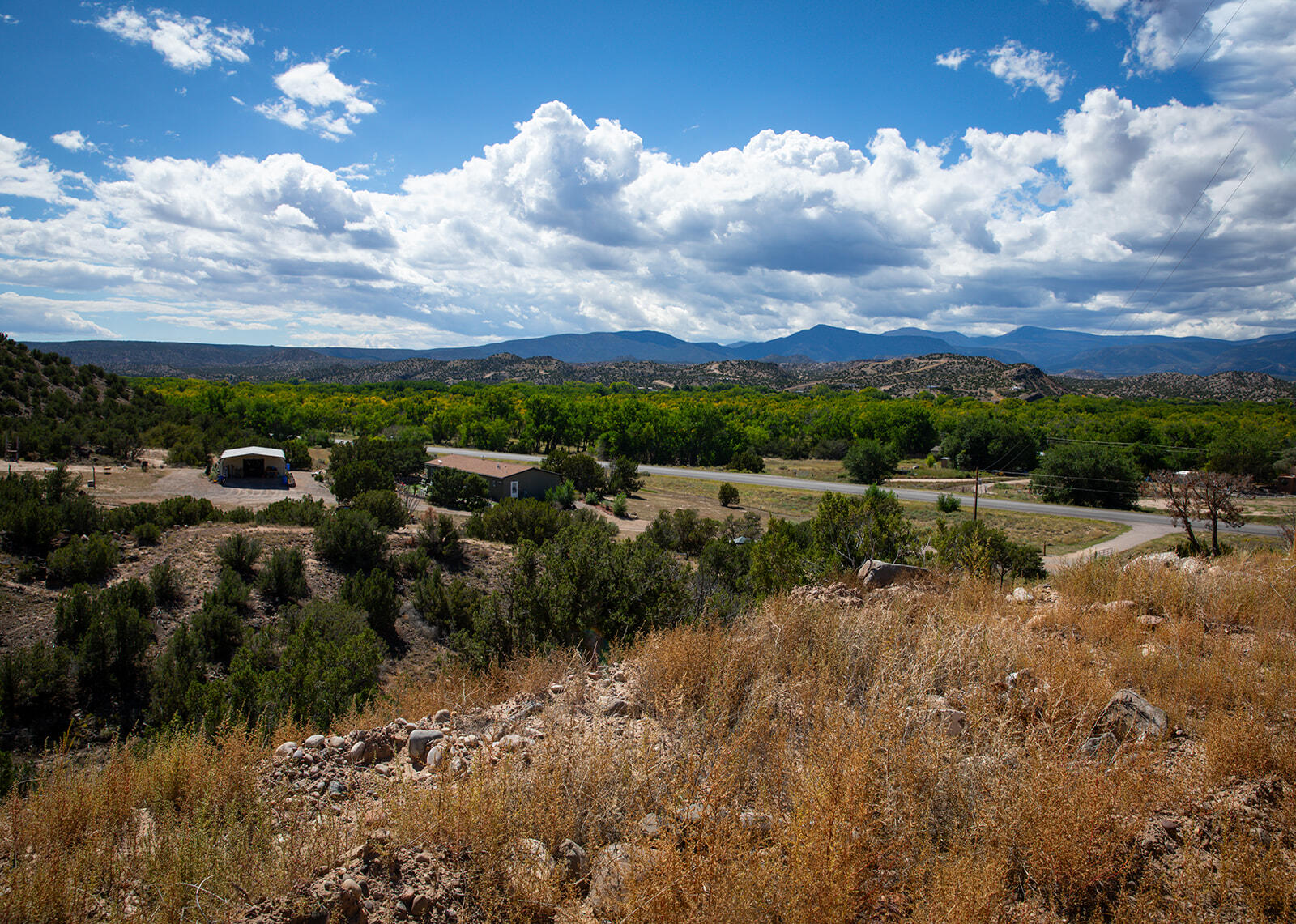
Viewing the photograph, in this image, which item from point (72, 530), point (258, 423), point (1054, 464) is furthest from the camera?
point (258, 423)

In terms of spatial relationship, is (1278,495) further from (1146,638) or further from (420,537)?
(420,537)

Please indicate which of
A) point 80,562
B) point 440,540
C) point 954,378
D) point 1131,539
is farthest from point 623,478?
point 954,378

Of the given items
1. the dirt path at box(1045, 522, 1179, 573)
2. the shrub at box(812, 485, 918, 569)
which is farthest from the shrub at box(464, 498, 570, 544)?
the dirt path at box(1045, 522, 1179, 573)

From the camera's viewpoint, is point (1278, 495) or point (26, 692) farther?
point (1278, 495)

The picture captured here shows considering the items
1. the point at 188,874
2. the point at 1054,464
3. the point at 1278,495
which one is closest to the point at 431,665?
the point at 188,874

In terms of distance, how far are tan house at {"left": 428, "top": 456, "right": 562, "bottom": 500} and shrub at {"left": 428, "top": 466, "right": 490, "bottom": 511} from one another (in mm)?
2689

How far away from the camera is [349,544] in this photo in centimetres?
2053

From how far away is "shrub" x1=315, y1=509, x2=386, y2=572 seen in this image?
20500 millimetres

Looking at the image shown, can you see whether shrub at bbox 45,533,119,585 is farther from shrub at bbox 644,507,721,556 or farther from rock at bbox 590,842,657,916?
shrub at bbox 644,507,721,556

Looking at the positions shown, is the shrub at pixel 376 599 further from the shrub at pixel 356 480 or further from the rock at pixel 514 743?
the shrub at pixel 356 480

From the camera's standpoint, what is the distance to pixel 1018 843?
311cm

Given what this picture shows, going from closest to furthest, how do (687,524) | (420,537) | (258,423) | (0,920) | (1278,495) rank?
(0,920), (420,537), (687,524), (1278,495), (258,423)

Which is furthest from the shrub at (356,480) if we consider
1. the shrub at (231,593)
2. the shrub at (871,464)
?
the shrub at (871,464)

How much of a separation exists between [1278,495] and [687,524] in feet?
158
